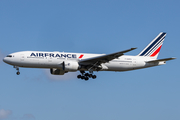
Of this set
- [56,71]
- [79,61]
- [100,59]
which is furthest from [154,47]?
[56,71]

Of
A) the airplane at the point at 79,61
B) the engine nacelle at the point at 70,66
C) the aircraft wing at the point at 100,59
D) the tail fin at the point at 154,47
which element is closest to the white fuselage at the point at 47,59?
the airplane at the point at 79,61

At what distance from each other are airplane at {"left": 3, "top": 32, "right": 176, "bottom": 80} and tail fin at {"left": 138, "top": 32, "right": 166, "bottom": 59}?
5.03ft

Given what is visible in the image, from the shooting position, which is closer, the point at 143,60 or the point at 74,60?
the point at 74,60

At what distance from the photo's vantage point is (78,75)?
2319 inches

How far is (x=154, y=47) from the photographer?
63.6 metres

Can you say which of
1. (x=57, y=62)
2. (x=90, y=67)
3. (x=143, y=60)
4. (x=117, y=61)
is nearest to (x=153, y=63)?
(x=143, y=60)

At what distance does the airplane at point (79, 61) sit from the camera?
177 feet

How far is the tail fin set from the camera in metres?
62.2

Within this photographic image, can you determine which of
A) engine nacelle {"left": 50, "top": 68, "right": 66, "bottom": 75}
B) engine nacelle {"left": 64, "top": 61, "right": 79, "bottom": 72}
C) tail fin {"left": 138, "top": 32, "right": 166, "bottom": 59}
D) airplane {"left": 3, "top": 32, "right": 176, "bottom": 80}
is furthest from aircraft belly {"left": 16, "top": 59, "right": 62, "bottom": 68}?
tail fin {"left": 138, "top": 32, "right": 166, "bottom": 59}

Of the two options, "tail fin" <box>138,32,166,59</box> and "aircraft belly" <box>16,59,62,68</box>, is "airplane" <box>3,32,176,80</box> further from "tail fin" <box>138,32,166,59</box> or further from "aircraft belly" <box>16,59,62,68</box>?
"tail fin" <box>138,32,166,59</box>

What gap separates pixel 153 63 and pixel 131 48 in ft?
42.4

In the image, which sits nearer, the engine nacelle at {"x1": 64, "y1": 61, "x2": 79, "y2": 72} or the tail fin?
the engine nacelle at {"x1": 64, "y1": 61, "x2": 79, "y2": 72}

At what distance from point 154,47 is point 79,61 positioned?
625 inches

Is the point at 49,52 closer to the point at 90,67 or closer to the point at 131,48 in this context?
the point at 90,67
